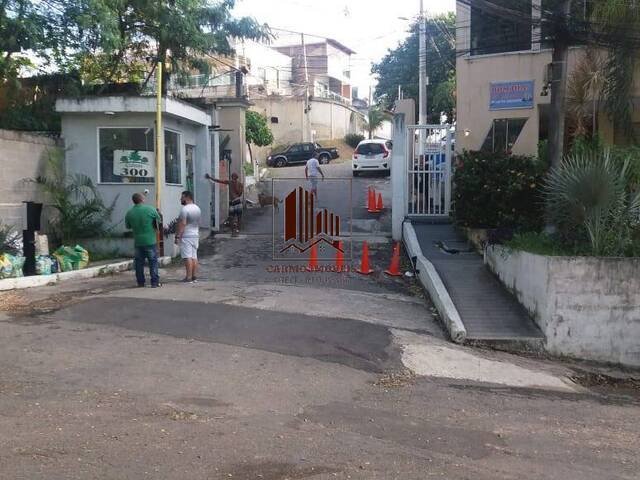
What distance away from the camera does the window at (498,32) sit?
1495cm

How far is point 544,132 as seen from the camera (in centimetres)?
1688

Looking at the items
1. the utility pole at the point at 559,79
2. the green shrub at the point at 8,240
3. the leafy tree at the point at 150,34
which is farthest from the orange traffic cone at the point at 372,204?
the green shrub at the point at 8,240

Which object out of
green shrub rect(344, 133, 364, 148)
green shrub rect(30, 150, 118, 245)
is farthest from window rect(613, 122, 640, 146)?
green shrub rect(344, 133, 364, 148)

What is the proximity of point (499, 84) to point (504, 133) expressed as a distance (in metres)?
1.14

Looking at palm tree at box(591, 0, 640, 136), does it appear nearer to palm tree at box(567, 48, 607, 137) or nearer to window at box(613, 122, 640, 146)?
window at box(613, 122, 640, 146)

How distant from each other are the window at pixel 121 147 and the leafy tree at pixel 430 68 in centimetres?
1930

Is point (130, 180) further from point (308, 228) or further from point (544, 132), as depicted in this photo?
point (544, 132)

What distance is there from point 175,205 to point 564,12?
29.5 feet

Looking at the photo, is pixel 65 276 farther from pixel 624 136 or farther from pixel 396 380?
pixel 624 136

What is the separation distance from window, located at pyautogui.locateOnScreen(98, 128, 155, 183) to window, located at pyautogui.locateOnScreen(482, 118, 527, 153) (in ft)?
25.2

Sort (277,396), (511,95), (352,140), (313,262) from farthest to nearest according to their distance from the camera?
(352,140), (511,95), (313,262), (277,396)

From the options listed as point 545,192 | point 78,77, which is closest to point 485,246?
point 545,192

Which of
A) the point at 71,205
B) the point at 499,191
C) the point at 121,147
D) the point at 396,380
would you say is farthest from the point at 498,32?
the point at 396,380

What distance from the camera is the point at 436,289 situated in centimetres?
1078
